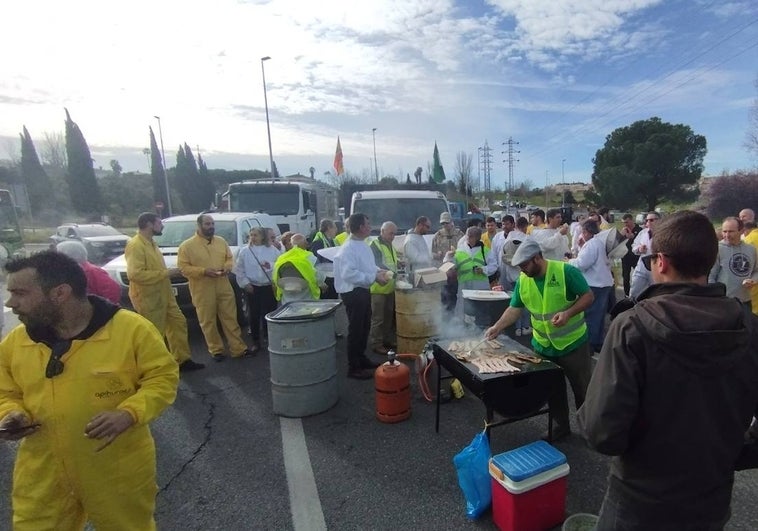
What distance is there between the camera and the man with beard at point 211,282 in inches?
228

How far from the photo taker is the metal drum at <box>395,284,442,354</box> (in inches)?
216

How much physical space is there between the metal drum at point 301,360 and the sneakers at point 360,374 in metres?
0.85

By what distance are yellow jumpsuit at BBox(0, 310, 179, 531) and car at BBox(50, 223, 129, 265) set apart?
14485 millimetres

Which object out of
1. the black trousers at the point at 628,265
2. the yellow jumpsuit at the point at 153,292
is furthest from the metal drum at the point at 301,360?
the black trousers at the point at 628,265

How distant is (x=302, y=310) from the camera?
15.2 feet

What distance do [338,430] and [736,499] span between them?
3145 mm

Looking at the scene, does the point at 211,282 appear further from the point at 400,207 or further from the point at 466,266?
the point at 400,207

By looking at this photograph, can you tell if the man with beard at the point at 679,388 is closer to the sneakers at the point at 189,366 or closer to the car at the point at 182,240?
the sneakers at the point at 189,366

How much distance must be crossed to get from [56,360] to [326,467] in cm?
228

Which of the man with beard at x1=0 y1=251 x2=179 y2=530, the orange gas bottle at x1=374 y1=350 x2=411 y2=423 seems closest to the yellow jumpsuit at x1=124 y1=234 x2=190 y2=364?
the orange gas bottle at x1=374 y1=350 x2=411 y2=423

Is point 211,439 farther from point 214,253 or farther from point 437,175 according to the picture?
point 437,175

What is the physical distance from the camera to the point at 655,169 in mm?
40281

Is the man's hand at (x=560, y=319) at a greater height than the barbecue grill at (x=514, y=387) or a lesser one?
greater

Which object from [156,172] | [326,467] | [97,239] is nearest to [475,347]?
[326,467]
